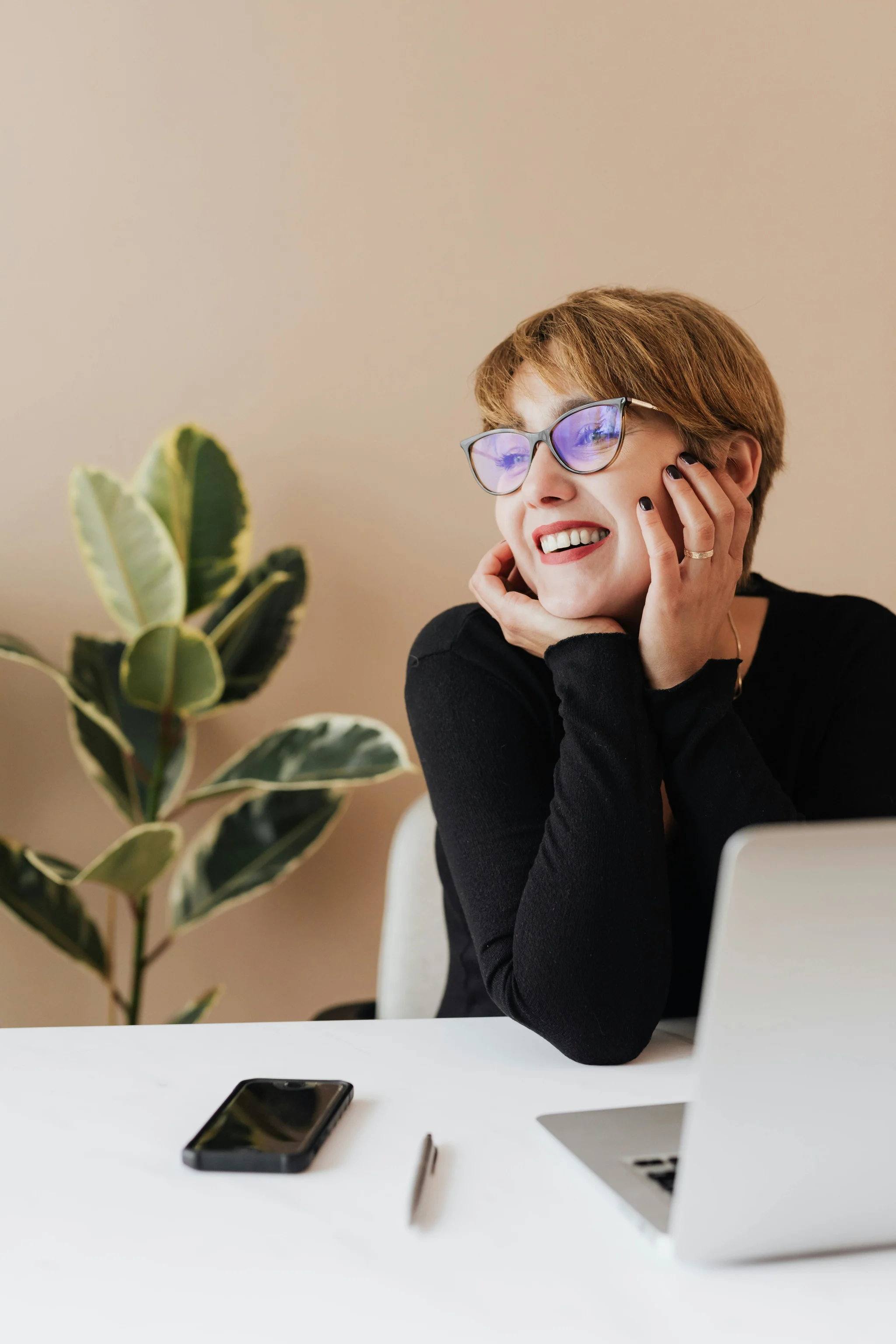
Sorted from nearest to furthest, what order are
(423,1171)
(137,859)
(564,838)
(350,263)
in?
(423,1171)
(564,838)
(137,859)
(350,263)

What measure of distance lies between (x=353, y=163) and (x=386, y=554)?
72cm

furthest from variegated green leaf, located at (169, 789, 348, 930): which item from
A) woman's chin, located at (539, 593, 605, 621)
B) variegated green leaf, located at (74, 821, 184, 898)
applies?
woman's chin, located at (539, 593, 605, 621)

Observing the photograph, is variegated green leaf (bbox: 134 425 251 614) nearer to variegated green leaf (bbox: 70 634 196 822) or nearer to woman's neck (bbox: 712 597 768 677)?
variegated green leaf (bbox: 70 634 196 822)

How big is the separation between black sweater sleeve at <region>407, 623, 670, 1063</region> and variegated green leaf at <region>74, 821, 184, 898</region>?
587mm

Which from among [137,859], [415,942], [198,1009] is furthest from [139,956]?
Result: [415,942]

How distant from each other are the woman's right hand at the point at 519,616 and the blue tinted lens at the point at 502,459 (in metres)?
0.09

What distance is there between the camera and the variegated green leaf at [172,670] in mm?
1521

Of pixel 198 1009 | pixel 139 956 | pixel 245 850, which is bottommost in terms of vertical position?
pixel 198 1009

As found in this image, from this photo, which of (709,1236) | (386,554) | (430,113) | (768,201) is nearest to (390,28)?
(430,113)

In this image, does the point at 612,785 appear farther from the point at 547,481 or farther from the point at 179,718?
the point at 179,718

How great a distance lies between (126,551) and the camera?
5.17 ft

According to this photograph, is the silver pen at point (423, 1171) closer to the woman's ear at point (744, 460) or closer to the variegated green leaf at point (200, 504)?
the woman's ear at point (744, 460)

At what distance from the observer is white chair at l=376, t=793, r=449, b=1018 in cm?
116

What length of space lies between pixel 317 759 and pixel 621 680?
0.73 m
